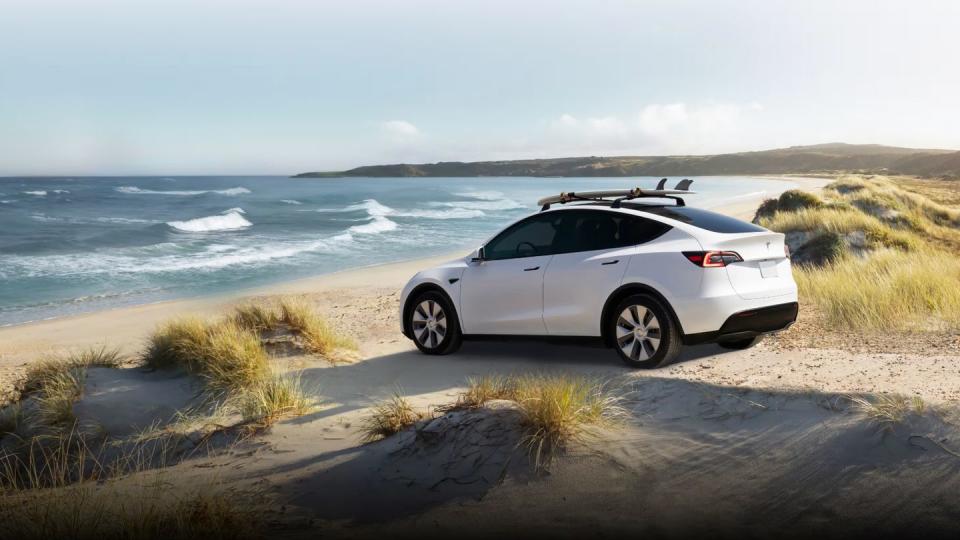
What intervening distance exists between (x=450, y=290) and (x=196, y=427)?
322 cm

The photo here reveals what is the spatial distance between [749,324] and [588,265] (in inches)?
64.4

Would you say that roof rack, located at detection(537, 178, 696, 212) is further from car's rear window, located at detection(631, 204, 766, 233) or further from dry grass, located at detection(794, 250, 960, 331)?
dry grass, located at detection(794, 250, 960, 331)

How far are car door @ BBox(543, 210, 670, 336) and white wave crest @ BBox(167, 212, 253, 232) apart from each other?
139 feet

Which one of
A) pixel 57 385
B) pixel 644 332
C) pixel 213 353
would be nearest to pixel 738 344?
pixel 644 332

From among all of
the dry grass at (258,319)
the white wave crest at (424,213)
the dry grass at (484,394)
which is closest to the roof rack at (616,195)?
the dry grass at (484,394)

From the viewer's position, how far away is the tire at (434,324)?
10.0m

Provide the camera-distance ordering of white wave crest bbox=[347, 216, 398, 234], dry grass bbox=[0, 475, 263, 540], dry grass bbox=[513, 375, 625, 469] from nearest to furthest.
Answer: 1. dry grass bbox=[0, 475, 263, 540]
2. dry grass bbox=[513, 375, 625, 469]
3. white wave crest bbox=[347, 216, 398, 234]

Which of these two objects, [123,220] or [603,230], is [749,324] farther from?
[123,220]

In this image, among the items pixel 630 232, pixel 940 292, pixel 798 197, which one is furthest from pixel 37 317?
pixel 798 197

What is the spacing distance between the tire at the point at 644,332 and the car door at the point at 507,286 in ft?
3.00

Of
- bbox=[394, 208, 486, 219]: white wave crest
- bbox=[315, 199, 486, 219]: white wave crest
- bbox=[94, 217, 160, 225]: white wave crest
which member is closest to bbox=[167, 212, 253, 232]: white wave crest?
bbox=[94, 217, 160, 225]: white wave crest

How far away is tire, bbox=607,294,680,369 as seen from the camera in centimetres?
817

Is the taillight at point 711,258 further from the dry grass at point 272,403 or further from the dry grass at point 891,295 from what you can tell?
the dry grass at point 272,403

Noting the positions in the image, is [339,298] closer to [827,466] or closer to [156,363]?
[156,363]
